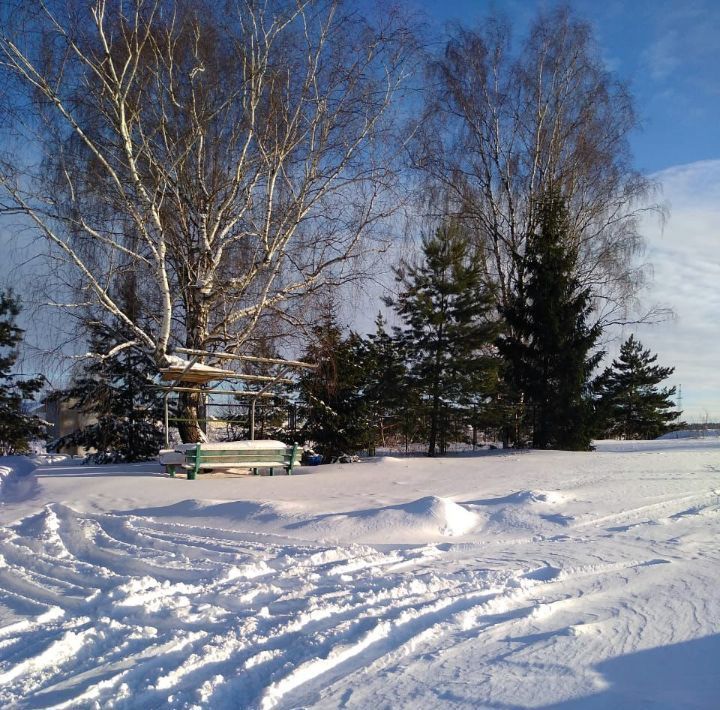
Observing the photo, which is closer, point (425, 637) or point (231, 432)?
point (425, 637)

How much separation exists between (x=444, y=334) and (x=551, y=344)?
3.75m

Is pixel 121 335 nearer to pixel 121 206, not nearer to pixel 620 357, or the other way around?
pixel 121 206

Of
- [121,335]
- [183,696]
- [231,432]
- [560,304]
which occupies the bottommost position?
[183,696]

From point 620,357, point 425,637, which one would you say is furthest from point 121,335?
point 620,357

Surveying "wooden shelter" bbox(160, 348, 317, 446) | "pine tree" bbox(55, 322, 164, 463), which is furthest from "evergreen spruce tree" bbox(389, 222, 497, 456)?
"pine tree" bbox(55, 322, 164, 463)

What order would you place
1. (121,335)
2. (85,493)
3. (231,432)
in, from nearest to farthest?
(85,493), (121,335), (231,432)

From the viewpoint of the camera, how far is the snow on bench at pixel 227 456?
536 inches

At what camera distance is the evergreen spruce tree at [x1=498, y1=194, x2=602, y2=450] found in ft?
67.1

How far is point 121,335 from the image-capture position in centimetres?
1738

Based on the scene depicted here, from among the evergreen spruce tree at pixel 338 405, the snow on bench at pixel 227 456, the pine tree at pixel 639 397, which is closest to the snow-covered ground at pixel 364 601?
the snow on bench at pixel 227 456

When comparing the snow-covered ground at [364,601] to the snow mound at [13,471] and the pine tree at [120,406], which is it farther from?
the pine tree at [120,406]

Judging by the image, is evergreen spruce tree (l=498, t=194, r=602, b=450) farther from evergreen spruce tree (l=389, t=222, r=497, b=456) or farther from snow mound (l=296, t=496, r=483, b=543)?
snow mound (l=296, t=496, r=483, b=543)

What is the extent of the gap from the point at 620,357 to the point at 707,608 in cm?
3534

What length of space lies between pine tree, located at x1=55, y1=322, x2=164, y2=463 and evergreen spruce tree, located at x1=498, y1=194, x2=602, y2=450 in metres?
10.3
